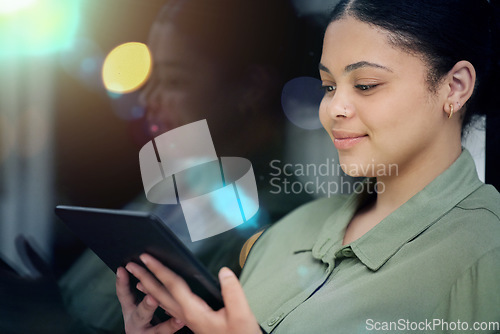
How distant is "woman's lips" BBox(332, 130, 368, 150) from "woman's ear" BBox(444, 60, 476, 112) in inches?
5.1

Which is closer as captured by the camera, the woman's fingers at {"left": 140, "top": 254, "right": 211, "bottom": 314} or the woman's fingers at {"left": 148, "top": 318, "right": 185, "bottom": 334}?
the woman's fingers at {"left": 140, "top": 254, "right": 211, "bottom": 314}

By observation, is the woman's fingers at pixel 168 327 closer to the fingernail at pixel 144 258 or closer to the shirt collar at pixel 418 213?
the fingernail at pixel 144 258

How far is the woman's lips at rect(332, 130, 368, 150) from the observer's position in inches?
25.5

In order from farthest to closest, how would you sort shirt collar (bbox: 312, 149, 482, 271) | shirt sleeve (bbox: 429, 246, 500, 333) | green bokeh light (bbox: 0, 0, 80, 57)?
green bokeh light (bbox: 0, 0, 80, 57)
shirt collar (bbox: 312, 149, 482, 271)
shirt sleeve (bbox: 429, 246, 500, 333)

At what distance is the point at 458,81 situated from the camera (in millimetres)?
613

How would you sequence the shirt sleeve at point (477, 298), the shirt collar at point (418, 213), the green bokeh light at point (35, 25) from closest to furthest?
the shirt sleeve at point (477, 298) < the shirt collar at point (418, 213) < the green bokeh light at point (35, 25)

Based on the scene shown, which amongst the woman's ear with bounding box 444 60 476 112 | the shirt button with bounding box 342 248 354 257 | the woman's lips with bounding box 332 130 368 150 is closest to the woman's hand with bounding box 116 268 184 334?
the shirt button with bounding box 342 248 354 257

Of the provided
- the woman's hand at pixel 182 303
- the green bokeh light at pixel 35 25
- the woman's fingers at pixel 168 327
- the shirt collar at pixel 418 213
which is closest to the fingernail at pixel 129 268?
the woman's hand at pixel 182 303

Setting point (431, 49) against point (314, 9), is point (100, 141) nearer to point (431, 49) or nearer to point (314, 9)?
point (314, 9)

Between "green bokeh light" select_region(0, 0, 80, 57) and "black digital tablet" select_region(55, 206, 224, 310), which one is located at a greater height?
"green bokeh light" select_region(0, 0, 80, 57)

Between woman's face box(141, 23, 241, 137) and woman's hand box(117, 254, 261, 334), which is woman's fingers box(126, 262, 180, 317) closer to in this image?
woman's hand box(117, 254, 261, 334)

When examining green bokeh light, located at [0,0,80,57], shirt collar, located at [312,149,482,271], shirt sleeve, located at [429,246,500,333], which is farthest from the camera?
green bokeh light, located at [0,0,80,57]

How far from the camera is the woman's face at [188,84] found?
3.27 ft

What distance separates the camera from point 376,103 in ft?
1.99
